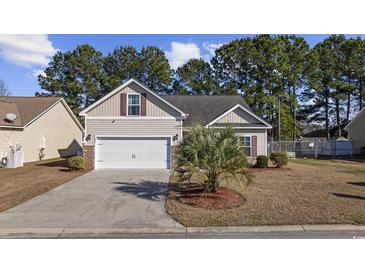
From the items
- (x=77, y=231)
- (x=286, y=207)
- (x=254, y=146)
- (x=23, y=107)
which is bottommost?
(x=77, y=231)

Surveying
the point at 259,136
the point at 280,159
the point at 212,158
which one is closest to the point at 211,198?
the point at 212,158

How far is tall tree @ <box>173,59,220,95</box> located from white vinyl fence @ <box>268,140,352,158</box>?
14.7 meters

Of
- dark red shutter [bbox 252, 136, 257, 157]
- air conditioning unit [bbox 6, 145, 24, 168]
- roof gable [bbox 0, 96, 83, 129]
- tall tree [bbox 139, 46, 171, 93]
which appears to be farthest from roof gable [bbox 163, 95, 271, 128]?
tall tree [bbox 139, 46, 171, 93]

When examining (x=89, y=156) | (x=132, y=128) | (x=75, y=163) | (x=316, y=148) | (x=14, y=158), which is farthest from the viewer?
(x=316, y=148)

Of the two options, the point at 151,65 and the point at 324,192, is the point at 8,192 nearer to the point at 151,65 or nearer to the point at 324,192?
the point at 324,192

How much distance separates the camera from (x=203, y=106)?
20.1 m

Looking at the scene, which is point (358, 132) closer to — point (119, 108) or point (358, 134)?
point (358, 134)

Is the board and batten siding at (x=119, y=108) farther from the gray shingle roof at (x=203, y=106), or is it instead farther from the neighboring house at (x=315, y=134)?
the neighboring house at (x=315, y=134)

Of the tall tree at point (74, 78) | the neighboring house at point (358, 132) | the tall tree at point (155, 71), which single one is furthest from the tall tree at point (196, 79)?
the neighboring house at point (358, 132)

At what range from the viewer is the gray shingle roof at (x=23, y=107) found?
17812 mm

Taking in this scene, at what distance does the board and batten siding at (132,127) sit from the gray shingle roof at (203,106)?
311 centimetres

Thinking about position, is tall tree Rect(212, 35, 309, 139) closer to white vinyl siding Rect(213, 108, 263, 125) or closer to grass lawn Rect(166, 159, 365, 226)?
white vinyl siding Rect(213, 108, 263, 125)

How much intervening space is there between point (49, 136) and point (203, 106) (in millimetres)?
14290

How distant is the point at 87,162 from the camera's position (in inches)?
553
